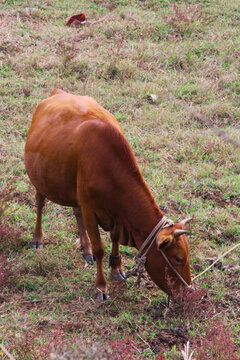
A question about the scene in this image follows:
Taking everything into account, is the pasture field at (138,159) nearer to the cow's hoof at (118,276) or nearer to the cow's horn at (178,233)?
the cow's hoof at (118,276)

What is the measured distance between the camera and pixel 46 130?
4535 millimetres

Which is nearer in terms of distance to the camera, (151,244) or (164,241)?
(164,241)

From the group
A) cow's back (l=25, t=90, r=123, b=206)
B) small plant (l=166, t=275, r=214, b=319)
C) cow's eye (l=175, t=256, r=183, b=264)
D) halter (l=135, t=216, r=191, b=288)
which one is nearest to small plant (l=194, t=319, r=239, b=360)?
small plant (l=166, t=275, r=214, b=319)

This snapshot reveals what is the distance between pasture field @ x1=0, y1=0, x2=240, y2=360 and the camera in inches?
157

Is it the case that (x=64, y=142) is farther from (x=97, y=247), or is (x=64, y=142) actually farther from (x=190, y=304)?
(x=190, y=304)

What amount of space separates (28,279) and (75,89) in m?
4.21

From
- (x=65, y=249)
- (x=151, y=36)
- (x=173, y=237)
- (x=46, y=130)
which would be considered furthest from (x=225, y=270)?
(x=151, y=36)

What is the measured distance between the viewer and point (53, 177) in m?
4.39

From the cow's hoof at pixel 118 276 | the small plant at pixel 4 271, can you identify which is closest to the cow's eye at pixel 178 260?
the cow's hoof at pixel 118 276

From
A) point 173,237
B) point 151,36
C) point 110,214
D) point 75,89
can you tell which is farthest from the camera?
point 151,36

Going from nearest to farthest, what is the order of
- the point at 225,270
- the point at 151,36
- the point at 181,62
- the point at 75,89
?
the point at 225,270
the point at 75,89
the point at 181,62
the point at 151,36

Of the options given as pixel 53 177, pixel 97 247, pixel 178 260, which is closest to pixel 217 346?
pixel 178 260

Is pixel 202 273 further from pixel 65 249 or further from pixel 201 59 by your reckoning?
pixel 201 59

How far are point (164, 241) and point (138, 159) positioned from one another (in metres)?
2.88
